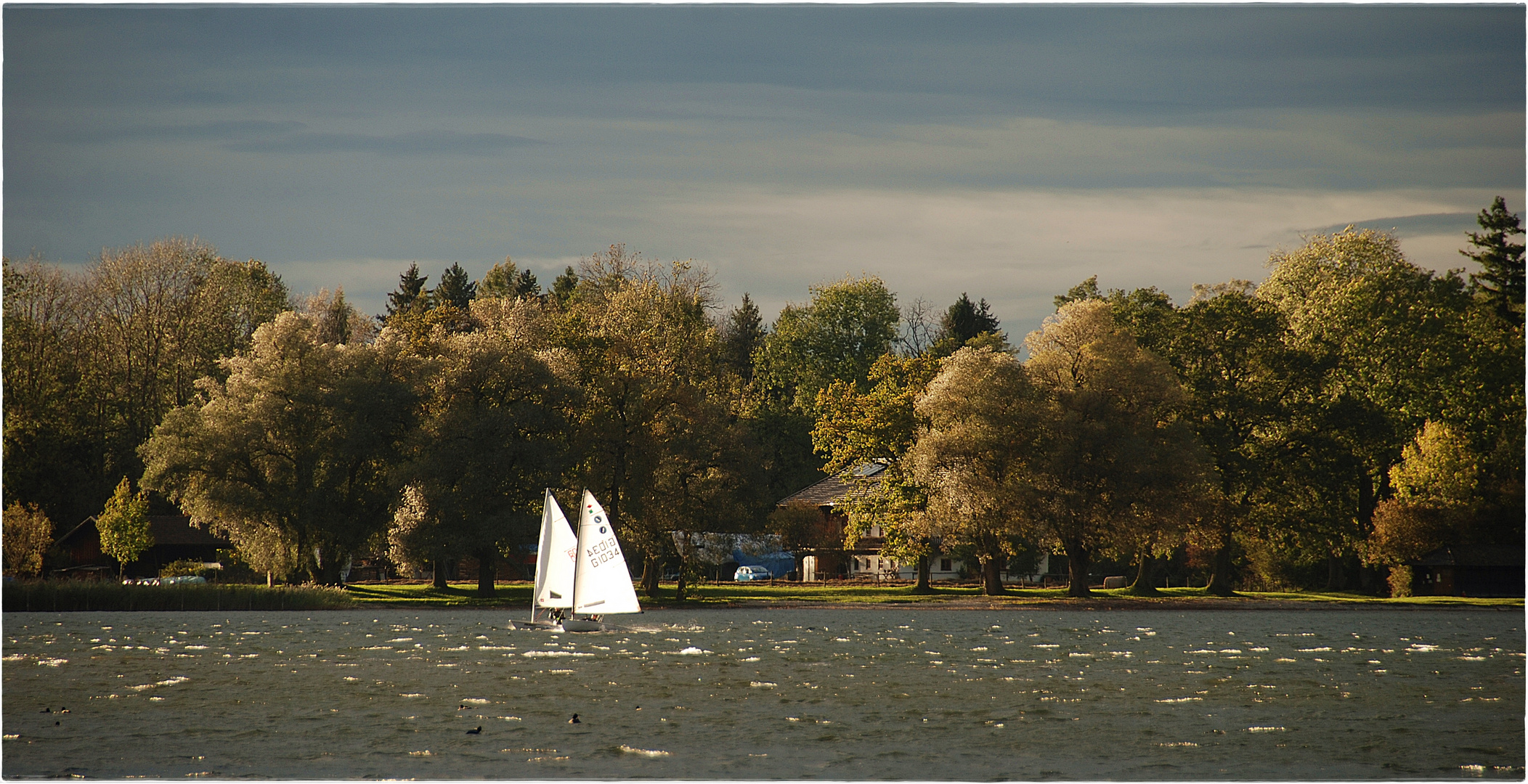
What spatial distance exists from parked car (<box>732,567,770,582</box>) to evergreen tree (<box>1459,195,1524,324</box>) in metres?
45.1

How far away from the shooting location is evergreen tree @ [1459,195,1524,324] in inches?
979

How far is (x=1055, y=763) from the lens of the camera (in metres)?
18.9

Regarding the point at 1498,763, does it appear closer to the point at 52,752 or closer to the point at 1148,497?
the point at 52,752

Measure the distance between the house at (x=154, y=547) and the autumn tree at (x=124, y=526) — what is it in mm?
3526

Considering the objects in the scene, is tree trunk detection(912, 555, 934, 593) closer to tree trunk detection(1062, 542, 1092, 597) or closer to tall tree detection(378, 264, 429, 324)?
tree trunk detection(1062, 542, 1092, 597)

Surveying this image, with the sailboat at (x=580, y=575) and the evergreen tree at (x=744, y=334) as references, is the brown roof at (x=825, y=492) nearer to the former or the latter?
the evergreen tree at (x=744, y=334)

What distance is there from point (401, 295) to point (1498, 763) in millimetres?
105975

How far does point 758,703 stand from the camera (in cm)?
2541

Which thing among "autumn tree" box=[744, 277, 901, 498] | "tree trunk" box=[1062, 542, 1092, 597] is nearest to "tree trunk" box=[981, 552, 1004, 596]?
"tree trunk" box=[1062, 542, 1092, 597]

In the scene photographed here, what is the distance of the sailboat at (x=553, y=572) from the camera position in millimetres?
43875

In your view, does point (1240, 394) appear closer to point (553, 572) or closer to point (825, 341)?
point (553, 572)

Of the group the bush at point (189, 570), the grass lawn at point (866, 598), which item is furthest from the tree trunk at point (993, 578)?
the bush at point (189, 570)

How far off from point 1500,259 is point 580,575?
27615 mm

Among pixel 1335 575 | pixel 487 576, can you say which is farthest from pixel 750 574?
A: pixel 1335 575
